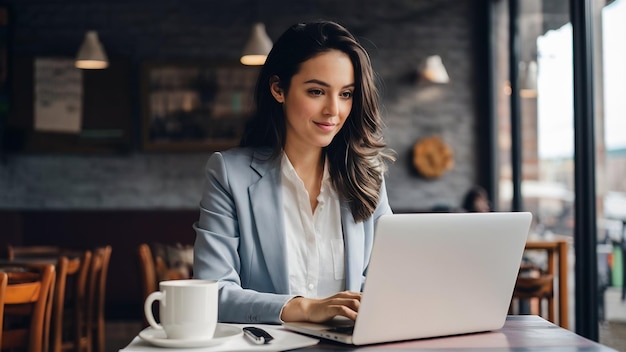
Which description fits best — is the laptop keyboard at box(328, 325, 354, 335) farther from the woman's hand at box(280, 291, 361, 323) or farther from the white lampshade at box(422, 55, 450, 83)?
the white lampshade at box(422, 55, 450, 83)

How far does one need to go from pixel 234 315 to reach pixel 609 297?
10.7 feet

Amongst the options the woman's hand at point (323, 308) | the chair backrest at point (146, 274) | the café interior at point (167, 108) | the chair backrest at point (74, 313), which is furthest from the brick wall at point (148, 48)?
the woman's hand at point (323, 308)

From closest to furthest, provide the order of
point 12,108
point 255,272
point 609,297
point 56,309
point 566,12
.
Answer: point 255,272 < point 56,309 < point 609,297 < point 566,12 < point 12,108

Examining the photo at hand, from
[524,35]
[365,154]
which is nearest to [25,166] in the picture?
[524,35]

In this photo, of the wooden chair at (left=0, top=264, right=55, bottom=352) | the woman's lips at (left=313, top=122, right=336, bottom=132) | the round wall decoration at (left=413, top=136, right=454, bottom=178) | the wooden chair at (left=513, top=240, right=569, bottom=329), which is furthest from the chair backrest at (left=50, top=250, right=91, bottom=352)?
the round wall decoration at (left=413, top=136, right=454, bottom=178)

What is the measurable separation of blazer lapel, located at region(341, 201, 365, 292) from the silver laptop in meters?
0.38

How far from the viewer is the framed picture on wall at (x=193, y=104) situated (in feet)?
23.7

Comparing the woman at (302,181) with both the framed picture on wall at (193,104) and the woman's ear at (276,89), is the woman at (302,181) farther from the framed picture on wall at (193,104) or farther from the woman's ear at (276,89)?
the framed picture on wall at (193,104)

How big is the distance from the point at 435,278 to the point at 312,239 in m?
0.60

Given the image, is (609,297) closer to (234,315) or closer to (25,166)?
(234,315)

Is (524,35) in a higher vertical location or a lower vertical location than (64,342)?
higher

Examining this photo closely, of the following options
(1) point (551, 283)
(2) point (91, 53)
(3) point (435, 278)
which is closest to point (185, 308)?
(3) point (435, 278)

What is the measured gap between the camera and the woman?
1.92 meters

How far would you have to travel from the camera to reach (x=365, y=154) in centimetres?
210
